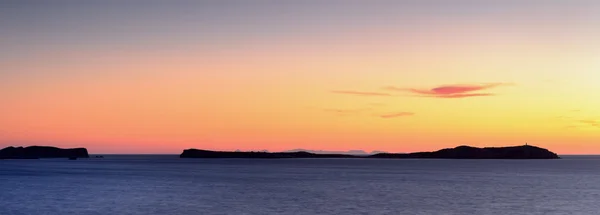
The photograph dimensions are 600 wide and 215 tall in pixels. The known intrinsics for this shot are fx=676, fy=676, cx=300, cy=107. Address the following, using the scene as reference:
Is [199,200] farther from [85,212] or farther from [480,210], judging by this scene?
[480,210]

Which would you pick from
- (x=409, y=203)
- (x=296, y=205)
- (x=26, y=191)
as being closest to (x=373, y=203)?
(x=409, y=203)

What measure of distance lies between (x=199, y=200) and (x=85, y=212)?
1514 centimetres

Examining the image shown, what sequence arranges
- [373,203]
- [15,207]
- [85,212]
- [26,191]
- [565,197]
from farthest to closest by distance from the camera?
[26,191] < [565,197] < [373,203] < [15,207] < [85,212]

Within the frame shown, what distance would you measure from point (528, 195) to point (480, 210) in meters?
22.1

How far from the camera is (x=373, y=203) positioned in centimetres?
6769

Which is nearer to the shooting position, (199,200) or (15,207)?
(15,207)

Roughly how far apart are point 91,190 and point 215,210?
105 feet

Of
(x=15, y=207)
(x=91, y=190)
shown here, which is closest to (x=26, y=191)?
(x=91, y=190)

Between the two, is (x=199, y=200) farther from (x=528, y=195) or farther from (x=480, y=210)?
(x=528, y=195)

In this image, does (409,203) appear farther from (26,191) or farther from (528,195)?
(26,191)

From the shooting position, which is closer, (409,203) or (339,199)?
(409,203)

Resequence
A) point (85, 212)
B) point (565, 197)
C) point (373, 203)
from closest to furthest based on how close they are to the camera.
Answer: point (85, 212)
point (373, 203)
point (565, 197)

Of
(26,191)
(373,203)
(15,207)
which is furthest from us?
(26,191)

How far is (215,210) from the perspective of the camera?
2405 inches
